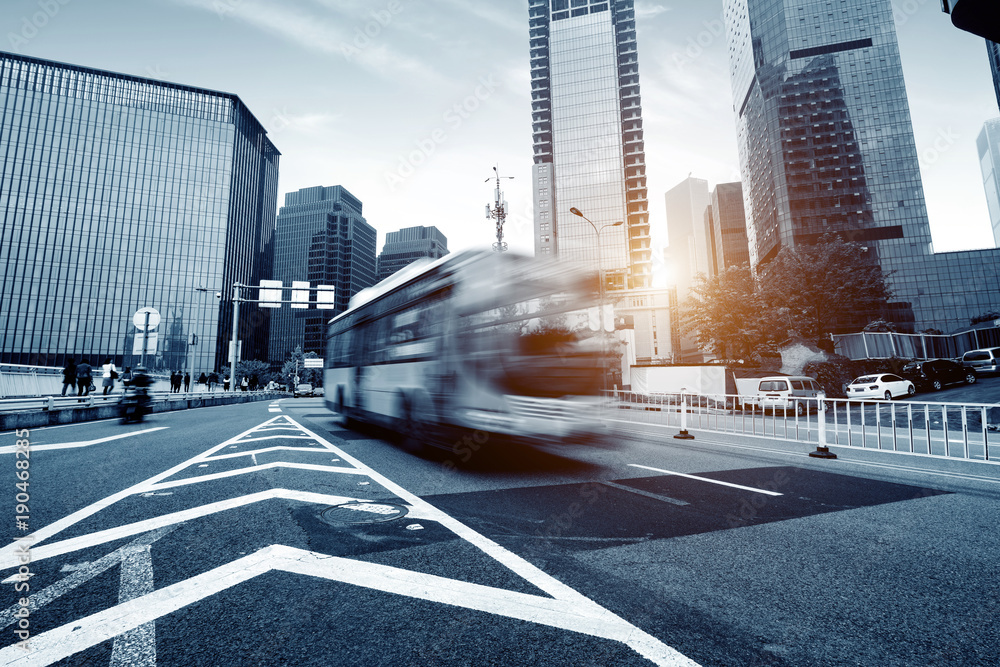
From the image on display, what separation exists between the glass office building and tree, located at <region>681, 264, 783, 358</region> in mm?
63138

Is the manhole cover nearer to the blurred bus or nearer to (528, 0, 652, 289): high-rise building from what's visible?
the blurred bus

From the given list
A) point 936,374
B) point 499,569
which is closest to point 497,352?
point 499,569

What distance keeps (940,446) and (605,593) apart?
11.4 metres

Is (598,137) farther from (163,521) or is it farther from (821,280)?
(163,521)

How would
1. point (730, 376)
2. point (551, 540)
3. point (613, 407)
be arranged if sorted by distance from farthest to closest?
1. point (730, 376)
2. point (613, 407)
3. point (551, 540)

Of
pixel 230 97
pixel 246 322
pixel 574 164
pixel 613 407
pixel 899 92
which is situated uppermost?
pixel 230 97

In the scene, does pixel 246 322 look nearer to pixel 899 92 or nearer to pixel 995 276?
pixel 899 92

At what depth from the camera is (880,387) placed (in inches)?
845

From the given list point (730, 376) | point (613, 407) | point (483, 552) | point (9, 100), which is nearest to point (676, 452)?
point (613, 407)

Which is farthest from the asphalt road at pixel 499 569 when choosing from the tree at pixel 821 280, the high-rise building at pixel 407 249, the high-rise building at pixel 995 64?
the high-rise building at pixel 407 249

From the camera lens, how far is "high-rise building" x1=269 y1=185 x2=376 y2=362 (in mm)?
127125

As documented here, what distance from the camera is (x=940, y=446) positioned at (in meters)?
9.89

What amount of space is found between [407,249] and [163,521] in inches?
3578

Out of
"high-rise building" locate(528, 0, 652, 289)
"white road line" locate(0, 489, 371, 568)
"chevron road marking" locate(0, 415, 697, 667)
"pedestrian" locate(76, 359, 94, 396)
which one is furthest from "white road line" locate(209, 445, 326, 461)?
"high-rise building" locate(528, 0, 652, 289)
